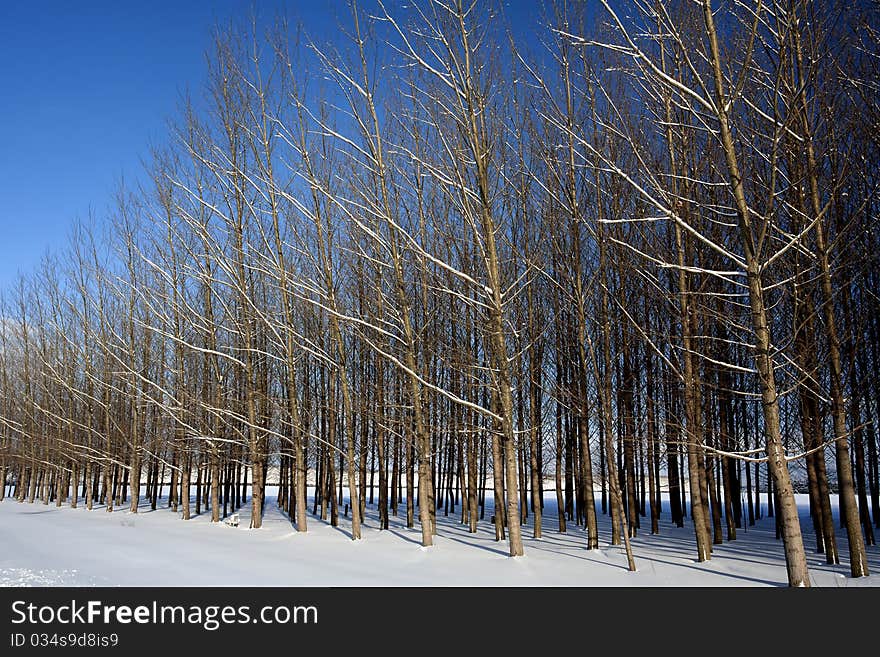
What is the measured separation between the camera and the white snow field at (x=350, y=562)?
725cm

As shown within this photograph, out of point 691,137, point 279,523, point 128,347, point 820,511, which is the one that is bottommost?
point 279,523

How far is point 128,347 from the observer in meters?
20.8

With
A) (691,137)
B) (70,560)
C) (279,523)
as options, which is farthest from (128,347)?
(691,137)

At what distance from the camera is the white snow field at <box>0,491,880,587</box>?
286 inches

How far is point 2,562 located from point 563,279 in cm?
913

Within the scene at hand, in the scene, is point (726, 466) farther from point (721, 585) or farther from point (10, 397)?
point (10, 397)

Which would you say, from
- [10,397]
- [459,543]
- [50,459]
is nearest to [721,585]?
[459,543]

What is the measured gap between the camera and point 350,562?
8.98 m

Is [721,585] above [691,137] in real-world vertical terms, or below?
below

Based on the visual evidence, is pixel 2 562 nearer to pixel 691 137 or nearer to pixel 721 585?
pixel 721 585

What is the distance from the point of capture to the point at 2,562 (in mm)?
7832
